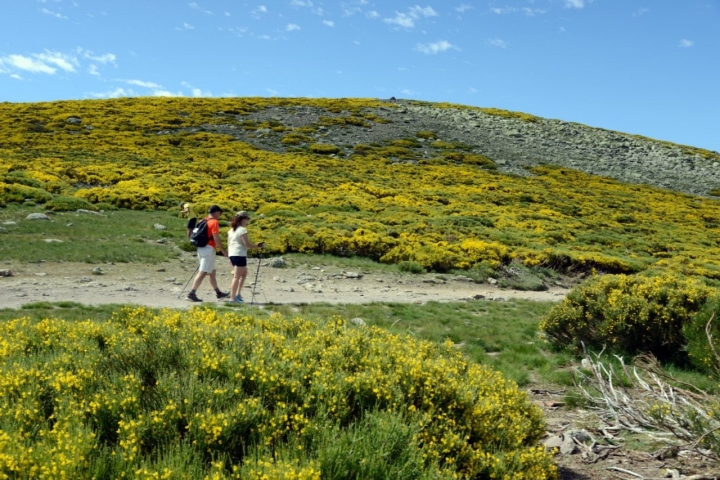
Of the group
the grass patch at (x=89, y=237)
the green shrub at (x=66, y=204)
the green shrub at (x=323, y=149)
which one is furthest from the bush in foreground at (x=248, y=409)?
the green shrub at (x=323, y=149)

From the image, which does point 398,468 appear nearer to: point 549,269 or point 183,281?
point 183,281

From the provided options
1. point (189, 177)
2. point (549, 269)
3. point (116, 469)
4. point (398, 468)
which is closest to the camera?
point (116, 469)

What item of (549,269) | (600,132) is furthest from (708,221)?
(600,132)

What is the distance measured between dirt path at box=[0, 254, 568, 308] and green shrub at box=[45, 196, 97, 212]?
28.0ft

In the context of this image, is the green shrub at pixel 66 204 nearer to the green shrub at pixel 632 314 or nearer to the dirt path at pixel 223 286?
the dirt path at pixel 223 286

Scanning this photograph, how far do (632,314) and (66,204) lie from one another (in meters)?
21.7

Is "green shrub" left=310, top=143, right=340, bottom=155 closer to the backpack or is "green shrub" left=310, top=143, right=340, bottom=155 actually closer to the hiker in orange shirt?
the hiker in orange shirt

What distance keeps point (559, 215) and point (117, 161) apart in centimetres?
3043

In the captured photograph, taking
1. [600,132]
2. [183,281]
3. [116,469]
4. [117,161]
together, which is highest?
[600,132]

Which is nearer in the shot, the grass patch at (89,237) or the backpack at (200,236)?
the backpack at (200,236)

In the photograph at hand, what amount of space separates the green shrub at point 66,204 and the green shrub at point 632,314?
66.1 ft

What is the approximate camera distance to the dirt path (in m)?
11.7

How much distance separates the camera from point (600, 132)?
240 ft

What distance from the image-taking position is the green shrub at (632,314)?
30.0ft
